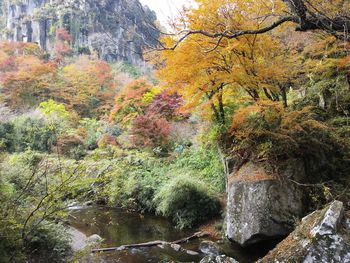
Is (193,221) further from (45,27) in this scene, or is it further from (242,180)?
(45,27)

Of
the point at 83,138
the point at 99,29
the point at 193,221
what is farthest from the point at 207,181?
the point at 99,29

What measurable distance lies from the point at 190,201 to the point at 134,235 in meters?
2.08

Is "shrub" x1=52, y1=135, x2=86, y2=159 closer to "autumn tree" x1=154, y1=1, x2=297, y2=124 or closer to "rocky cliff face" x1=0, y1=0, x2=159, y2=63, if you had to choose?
"autumn tree" x1=154, y1=1, x2=297, y2=124

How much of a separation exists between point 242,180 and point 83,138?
1544cm

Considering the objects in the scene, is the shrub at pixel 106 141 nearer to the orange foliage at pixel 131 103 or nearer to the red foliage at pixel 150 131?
the orange foliage at pixel 131 103

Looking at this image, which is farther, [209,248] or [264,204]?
[209,248]

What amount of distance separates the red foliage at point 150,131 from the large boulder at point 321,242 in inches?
459

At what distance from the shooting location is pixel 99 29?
43875mm

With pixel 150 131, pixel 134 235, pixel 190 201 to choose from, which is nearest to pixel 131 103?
pixel 150 131

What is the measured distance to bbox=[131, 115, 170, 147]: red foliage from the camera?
1505 cm

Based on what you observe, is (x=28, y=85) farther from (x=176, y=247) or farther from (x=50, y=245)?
(x=176, y=247)

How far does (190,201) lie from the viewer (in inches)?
385

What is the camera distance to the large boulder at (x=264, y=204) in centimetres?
636

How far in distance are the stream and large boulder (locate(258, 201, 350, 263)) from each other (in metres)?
3.11
